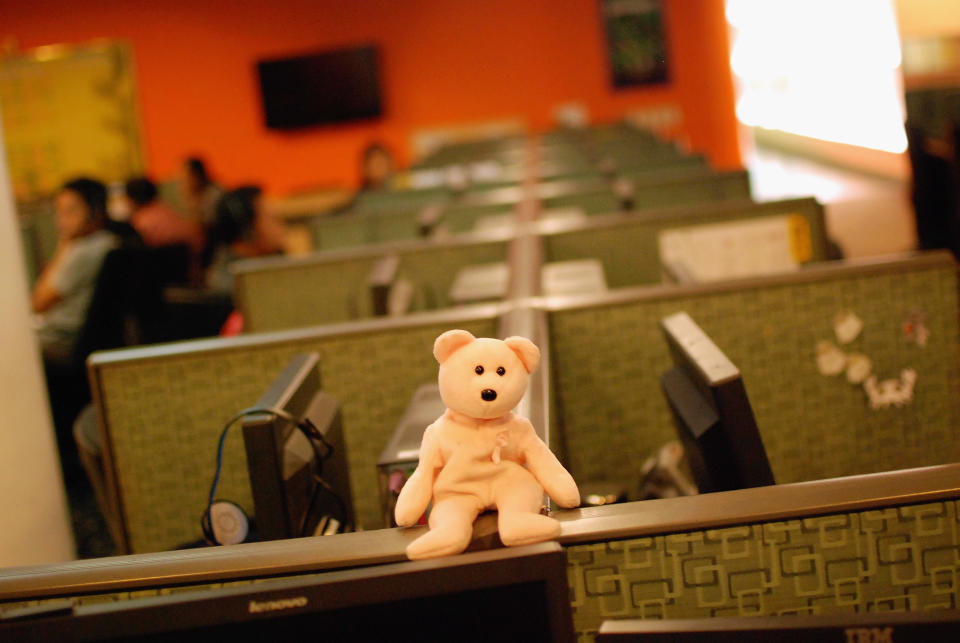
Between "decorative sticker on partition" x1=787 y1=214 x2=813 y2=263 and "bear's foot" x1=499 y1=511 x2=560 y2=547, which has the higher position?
"decorative sticker on partition" x1=787 y1=214 x2=813 y2=263

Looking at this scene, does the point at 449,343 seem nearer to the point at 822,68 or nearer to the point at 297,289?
the point at 297,289

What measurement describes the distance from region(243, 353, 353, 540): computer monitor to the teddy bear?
0.76 feet

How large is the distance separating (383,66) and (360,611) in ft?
33.4

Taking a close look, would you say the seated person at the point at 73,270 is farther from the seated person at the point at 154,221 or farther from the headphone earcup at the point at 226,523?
the headphone earcup at the point at 226,523

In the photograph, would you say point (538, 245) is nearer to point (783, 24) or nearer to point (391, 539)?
point (391, 539)

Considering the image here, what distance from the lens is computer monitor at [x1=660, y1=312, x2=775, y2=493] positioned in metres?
1.01

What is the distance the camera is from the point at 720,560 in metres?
0.88

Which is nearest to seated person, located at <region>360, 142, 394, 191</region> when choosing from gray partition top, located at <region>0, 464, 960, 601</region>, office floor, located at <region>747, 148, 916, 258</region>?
office floor, located at <region>747, 148, 916, 258</region>

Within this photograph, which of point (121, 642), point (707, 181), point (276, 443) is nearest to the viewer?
point (121, 642)

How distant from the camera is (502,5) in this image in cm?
1045

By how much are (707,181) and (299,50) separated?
7.60 metres

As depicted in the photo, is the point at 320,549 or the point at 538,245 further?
the point at 538,245

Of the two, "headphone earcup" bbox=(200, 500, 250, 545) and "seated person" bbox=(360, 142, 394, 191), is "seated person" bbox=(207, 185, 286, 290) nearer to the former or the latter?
"seated person" bbox=(360, 142, 394, 191)

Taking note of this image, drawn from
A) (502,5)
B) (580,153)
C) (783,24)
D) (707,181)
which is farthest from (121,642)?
(783,24)
